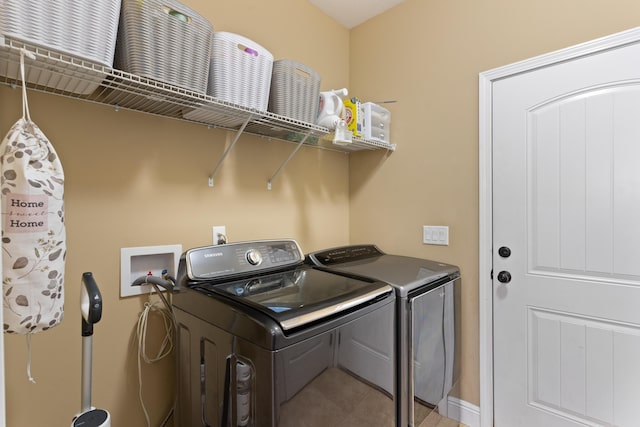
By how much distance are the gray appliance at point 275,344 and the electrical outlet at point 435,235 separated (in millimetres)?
781

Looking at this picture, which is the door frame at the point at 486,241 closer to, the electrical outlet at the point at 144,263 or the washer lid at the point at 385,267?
the washer lid at the point at 385,267

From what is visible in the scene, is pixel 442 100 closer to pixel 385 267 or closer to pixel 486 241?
pixel 486 241

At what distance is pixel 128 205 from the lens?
53.0 inches

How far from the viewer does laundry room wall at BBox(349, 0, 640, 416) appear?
5.43 feet

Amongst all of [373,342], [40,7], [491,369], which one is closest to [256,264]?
[373,342]

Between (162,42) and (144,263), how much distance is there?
2.95 ft

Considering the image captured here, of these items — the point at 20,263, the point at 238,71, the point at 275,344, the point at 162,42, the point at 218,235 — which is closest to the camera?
the point at 20,263

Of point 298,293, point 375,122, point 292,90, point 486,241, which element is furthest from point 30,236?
point 486,241

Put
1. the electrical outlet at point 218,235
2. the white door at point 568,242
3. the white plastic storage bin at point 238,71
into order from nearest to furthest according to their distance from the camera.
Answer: the white plastic storage bin at point 238,71 < the white door at point 568,242 < the electrical outlet at point 218,235

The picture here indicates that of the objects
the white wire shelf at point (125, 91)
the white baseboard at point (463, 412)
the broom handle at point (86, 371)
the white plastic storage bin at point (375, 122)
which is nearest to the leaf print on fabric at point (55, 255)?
the broom handle at point (86, 371)

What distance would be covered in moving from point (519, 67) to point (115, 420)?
8.27ft

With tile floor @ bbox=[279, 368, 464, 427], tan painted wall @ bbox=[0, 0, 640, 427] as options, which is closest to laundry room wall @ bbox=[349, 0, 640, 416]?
tan painted wall @ bbox=[0, 0, 640, 427]

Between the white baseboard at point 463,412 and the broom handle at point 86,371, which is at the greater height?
the broom handle at point 86,371

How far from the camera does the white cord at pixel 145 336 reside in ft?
4.48
